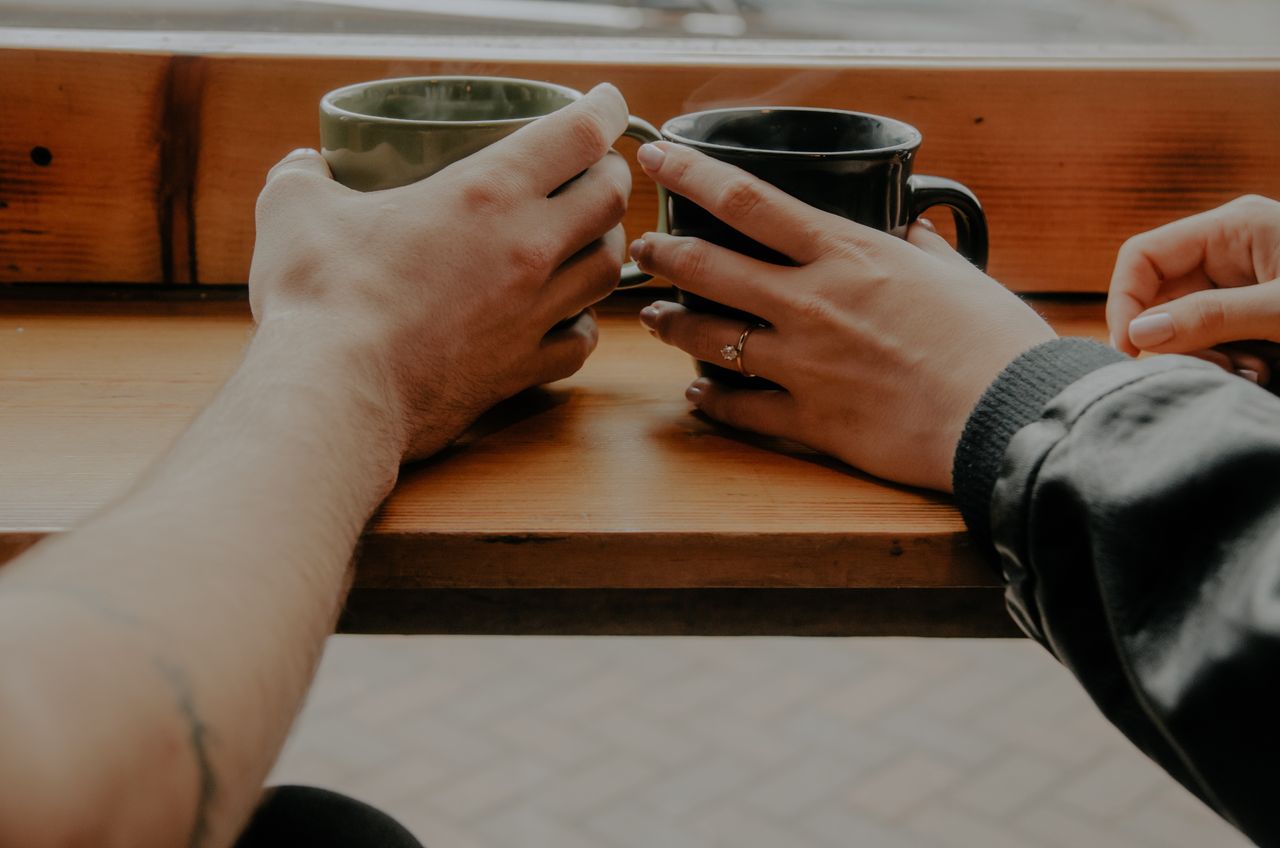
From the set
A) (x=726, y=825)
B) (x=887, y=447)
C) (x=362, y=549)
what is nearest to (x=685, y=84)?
(x=887, y=447)

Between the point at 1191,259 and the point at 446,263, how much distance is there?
2.01ft

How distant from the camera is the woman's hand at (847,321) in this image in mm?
733

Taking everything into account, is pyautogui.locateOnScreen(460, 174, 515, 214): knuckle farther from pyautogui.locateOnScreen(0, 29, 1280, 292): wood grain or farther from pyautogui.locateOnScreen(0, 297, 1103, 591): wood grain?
pyautogui.locateOnScreen(0, 29, 1280, 292): wood grain

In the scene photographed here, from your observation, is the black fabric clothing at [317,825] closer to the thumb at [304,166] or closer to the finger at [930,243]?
the thumb at [304,166]

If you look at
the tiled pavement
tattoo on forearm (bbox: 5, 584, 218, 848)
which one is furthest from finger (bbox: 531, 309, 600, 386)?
the tiled pavement

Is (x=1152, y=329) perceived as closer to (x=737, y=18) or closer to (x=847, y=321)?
(x=847, y=321)

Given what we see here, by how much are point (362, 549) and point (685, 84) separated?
0.62 metres

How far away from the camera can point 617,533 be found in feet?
2.22

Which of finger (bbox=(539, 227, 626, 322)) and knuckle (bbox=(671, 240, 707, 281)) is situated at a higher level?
knuckle (bbox=(671, 240, 707, 281))

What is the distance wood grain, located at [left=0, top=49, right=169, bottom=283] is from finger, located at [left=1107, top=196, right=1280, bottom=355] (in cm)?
88

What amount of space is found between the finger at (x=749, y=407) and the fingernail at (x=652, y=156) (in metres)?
0.17

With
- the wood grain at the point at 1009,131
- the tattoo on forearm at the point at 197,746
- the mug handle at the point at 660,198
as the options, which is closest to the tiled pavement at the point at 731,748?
the wood grain at the point at 1009,131

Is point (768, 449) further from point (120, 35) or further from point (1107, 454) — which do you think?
point (120, 35)

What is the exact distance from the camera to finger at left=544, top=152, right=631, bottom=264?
0.78 m
